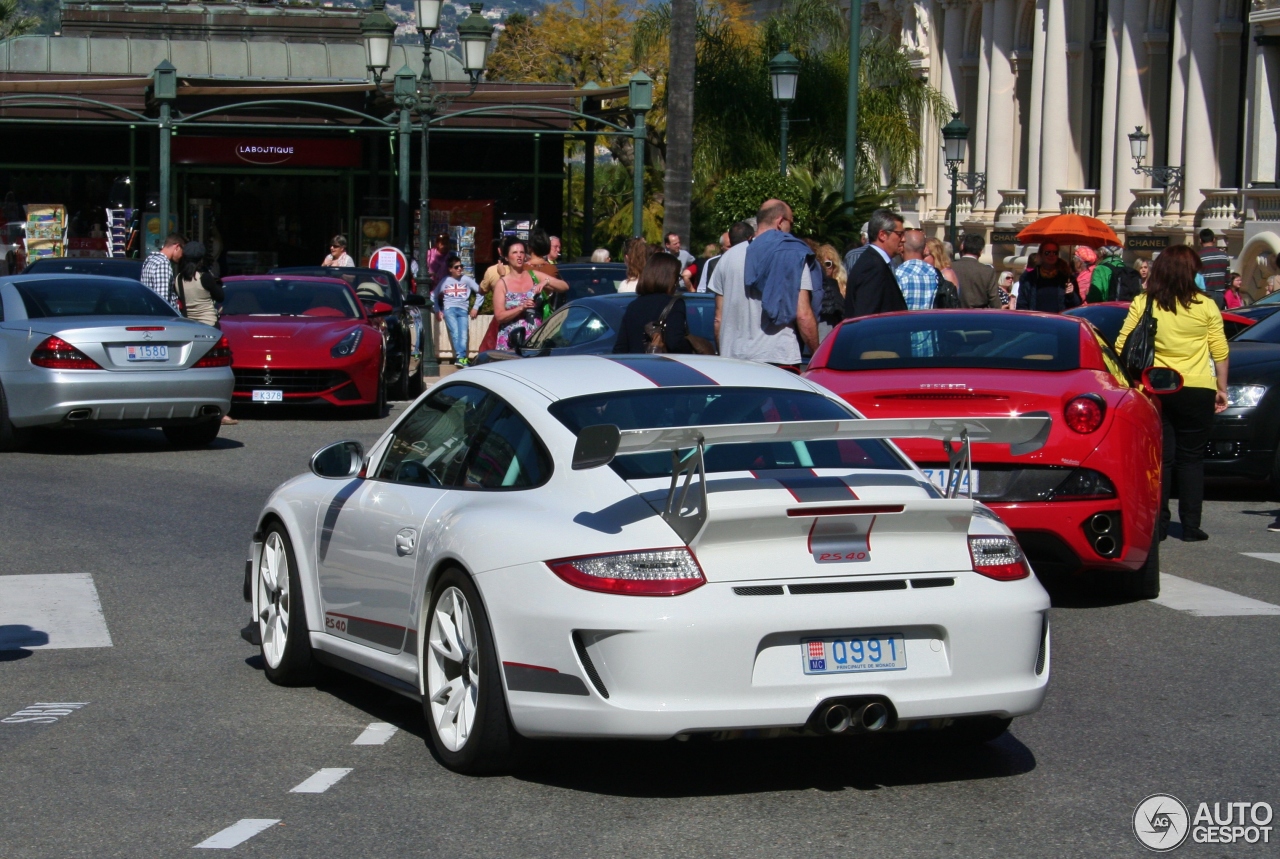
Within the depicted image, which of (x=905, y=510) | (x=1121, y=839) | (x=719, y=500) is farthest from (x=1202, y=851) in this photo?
(x=719, y=500)

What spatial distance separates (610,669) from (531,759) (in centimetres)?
62

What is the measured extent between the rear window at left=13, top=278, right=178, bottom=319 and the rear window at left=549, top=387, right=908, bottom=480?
10586 millimetres

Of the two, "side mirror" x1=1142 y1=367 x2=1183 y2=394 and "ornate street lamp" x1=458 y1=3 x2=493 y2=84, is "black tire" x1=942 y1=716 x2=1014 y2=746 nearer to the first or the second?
"side mirror" x1=1142 y1=367 x2=1183 y2=394

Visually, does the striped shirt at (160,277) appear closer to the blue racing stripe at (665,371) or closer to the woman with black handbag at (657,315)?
the woman with black handbag at (657,315)

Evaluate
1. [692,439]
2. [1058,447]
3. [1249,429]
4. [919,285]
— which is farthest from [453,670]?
[1249,429]

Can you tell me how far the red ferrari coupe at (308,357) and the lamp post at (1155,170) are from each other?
28.4m

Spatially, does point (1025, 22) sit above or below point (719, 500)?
above

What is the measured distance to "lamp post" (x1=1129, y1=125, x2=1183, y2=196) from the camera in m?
43.2

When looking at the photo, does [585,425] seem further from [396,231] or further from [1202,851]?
[396,231]

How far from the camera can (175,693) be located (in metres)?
7.19

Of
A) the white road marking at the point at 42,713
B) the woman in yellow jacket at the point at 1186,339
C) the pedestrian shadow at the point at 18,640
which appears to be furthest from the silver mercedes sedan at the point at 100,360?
the white road marking at the point at 42,713

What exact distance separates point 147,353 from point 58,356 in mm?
710

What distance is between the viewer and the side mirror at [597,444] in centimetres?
536

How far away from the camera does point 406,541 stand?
621 centimetres
